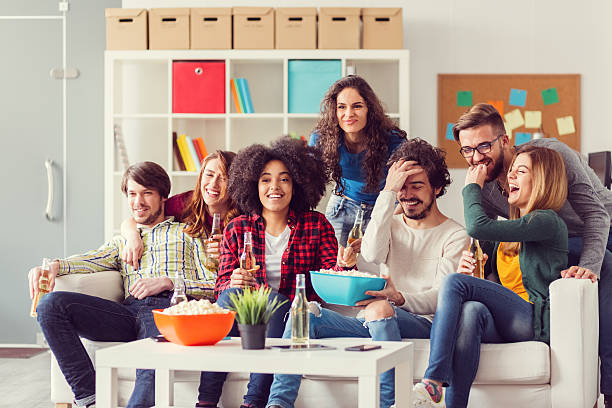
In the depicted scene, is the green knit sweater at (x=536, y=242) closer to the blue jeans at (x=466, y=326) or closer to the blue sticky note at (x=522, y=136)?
the blue jeans at (x=466, y=326)

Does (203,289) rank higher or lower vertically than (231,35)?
lower

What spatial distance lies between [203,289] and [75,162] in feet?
7.51

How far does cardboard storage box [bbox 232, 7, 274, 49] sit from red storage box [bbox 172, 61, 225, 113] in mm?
186

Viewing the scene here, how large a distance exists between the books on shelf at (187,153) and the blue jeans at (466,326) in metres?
2.35

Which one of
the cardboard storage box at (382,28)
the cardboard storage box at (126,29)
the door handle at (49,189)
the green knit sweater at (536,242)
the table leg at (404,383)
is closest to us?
→ the table leg at (404,383)

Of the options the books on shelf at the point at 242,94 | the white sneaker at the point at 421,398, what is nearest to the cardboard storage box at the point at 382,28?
the books on shelf at the point at 242,94

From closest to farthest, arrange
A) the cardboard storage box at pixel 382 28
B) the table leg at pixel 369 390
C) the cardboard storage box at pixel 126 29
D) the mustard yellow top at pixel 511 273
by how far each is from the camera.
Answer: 1. the table leg at pixel 369 390
2. the mustard yellow top at pixel 511 273
3. the cardboard storage box at pixel 382 28
4. the cardboard storage box at pixel 126 29

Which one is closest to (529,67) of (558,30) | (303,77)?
(558,30)

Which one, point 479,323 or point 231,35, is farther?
point 231,35

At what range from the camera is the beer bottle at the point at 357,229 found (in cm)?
309

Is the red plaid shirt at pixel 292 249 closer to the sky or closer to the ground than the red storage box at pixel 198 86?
closer to the ground

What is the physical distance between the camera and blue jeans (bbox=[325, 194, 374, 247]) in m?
3.38

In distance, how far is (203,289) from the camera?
10.1 ft

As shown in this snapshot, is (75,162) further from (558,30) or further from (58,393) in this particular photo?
(558,30)
